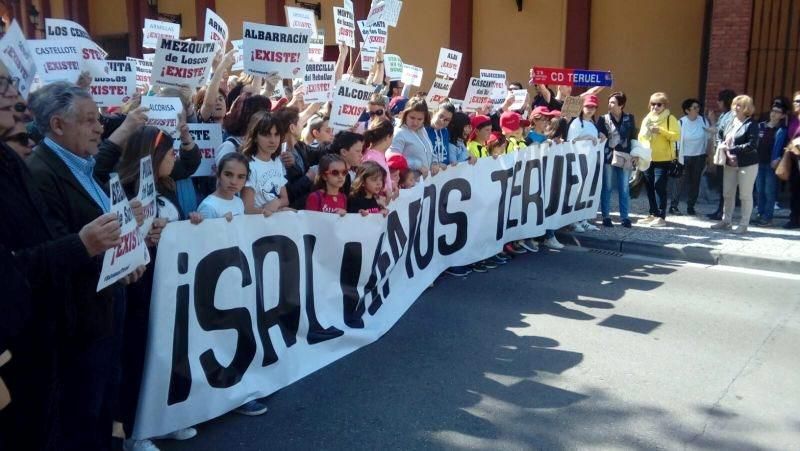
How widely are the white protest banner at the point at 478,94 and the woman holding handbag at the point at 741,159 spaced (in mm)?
3229

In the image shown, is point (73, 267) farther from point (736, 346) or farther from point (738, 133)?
point (738, 133)

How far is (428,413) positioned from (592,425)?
0.94m

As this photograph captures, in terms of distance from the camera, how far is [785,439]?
13.7 feet

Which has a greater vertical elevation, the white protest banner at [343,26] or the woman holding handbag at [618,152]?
the white protest banner at [343,26]

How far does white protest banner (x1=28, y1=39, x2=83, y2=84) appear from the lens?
5852 millimetres

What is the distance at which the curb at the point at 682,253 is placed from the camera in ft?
27.1

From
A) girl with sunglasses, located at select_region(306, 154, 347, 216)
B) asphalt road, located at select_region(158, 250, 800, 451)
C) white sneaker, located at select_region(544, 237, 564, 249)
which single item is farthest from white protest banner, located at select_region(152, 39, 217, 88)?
white sneaker, located at select_region(544, 237, 564, 249)

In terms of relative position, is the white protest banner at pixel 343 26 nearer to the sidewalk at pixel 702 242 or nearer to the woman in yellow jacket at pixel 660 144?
the sidewalk at pixel 702 242

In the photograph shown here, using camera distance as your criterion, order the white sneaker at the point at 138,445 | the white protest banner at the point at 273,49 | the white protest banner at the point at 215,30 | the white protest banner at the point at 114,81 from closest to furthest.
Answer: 1. the white sneaker at the point at 138,445
2. the white protest banner at the point at 114,81
3. the white protest banner at the point at 273,49
4. the white protest banner at the point at 215,30

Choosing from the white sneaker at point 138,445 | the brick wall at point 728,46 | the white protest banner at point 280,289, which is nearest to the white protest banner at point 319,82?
the white protest banner at point 280,289

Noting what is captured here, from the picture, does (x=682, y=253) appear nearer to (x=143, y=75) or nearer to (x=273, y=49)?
(x=273, y=49)

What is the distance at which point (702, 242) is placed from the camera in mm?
9133

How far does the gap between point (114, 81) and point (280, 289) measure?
2.66 metres

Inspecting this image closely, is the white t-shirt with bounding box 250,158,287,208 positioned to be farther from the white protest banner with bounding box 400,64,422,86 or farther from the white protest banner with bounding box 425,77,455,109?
the white protest banner with bounding box 400,64,422,86
